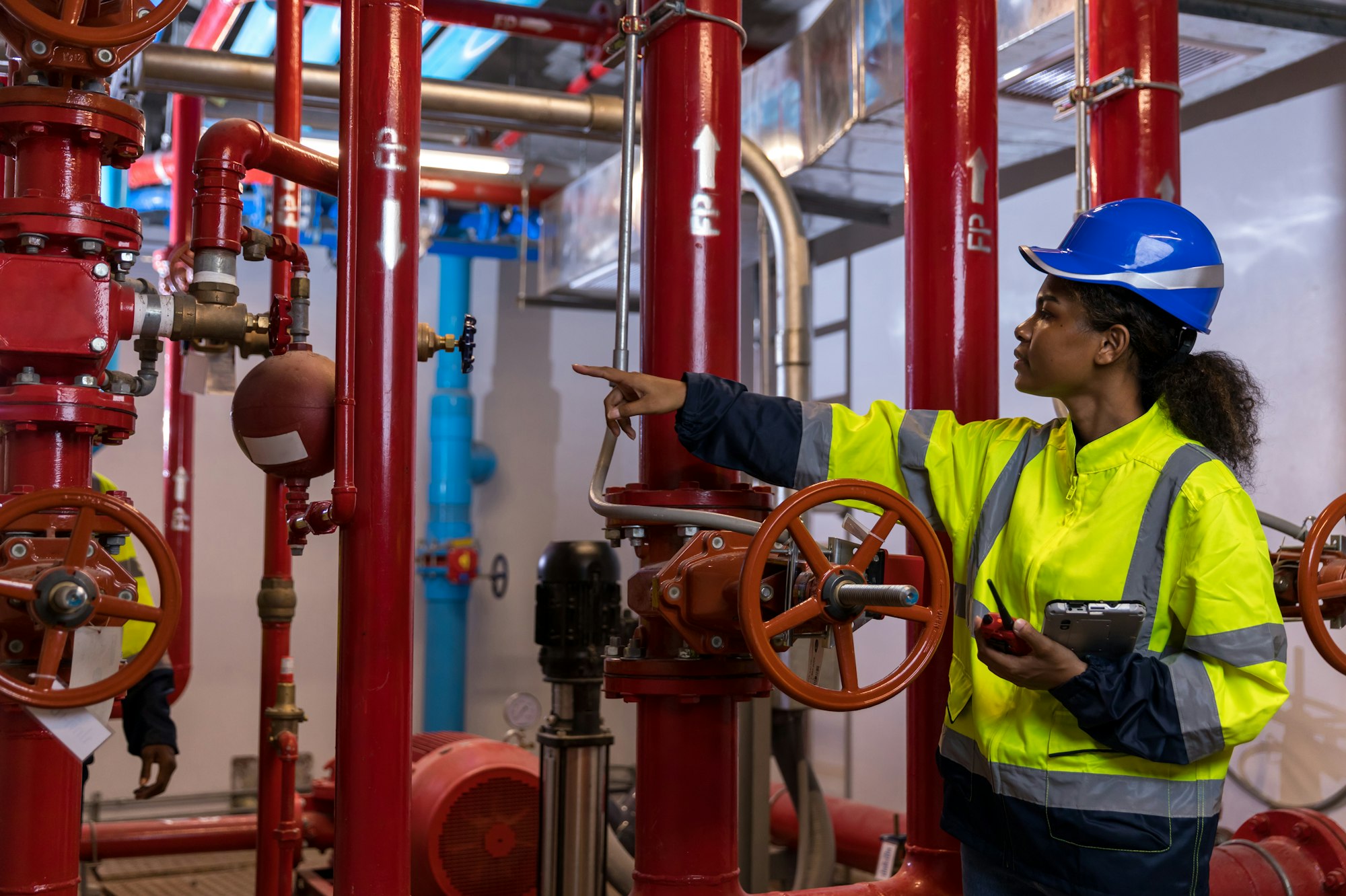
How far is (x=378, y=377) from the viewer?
154cm

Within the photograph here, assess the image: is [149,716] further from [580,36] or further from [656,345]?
[580,36]

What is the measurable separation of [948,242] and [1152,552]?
2.62 ft

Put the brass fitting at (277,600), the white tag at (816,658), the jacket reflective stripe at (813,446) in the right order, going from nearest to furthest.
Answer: the white tag at (816,658), the jacket reflective stripe at (813,446), the brass fitting at (277,600)

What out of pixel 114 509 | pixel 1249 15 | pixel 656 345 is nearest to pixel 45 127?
pixel 114 509

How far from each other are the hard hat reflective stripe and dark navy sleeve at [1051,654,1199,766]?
44 centimetres

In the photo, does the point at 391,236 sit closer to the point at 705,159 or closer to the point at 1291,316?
the point at 705,159

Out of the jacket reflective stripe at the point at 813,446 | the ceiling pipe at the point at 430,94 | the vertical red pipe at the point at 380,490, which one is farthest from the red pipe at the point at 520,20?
the jacket reflective stripe at the point at 813,446

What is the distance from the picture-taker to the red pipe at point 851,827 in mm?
4000

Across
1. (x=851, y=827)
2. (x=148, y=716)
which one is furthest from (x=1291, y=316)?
(x=148, y=716)

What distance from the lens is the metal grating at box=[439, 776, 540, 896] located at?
3.03 meters

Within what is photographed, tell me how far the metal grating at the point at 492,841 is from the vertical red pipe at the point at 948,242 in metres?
1.33

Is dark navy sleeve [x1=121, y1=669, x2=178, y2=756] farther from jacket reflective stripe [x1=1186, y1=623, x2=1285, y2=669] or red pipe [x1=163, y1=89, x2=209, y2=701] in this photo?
jacket reflective stripe [x1=1186, y1=623, x2=1285, y2=669]

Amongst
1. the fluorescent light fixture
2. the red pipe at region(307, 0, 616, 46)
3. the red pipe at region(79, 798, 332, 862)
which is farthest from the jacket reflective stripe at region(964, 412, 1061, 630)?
the fluorescent light fixture

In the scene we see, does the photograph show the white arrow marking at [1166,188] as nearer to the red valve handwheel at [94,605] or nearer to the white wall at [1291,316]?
the white wall at [1291,316]
